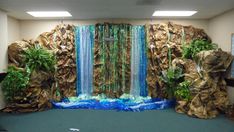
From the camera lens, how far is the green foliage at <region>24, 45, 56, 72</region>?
5.55m

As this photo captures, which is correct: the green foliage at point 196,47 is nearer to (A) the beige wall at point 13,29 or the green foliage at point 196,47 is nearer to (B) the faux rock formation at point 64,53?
(B) the faux rock formation at point 64,53

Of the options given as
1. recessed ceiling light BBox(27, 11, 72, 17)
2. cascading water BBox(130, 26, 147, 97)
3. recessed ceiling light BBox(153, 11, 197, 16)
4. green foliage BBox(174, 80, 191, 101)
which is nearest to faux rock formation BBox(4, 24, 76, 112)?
recessed ceiling light BBox(27, 11, 72, 17)

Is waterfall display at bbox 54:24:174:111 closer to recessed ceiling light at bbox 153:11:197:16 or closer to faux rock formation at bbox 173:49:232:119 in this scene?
recessed ceiling light at bbox 153:11:197:16

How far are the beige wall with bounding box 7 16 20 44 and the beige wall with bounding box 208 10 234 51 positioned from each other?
18.7 ft

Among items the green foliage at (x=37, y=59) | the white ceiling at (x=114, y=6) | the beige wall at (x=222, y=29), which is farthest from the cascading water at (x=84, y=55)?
the beige wall at (x=222, y=29)

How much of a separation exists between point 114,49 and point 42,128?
3156mm

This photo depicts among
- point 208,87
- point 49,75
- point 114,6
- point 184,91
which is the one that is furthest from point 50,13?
point 208,87

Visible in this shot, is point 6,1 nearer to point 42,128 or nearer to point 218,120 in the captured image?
point 42,128

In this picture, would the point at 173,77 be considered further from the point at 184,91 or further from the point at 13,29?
the point at 13,29

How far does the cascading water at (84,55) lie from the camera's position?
6.57m

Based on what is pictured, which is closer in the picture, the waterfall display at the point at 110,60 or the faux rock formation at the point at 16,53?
the faux rock formation at the point at 16,53

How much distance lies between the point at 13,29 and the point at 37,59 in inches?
60.7

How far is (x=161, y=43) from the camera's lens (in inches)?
255

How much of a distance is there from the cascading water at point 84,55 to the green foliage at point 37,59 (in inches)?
41.1
